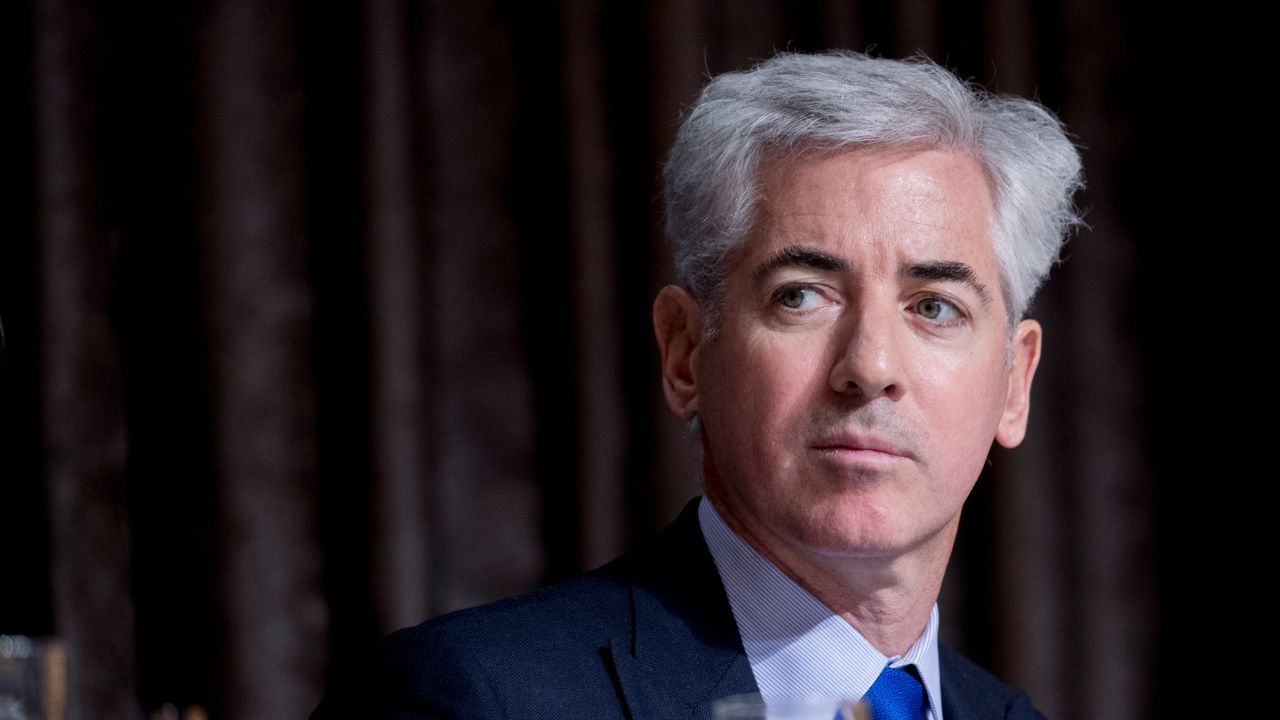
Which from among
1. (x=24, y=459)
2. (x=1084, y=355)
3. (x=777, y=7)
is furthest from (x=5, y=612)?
(x=1084, y=355)

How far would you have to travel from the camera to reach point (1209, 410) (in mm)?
2561

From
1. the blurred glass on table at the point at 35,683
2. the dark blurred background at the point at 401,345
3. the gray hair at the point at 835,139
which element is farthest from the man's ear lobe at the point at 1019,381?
the blurred glass on table at the point at 35,683

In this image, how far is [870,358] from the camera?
1.50 metres

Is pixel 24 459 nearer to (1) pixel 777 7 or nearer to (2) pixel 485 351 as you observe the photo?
(2) pixel 485 351

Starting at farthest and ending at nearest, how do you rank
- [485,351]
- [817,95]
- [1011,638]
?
[1011,638] → [485,351] → [817,95]

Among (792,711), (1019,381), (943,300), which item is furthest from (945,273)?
(792,711)

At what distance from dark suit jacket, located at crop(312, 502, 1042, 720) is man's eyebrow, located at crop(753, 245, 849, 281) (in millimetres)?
334

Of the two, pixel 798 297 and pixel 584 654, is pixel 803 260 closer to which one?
pixel 798 297

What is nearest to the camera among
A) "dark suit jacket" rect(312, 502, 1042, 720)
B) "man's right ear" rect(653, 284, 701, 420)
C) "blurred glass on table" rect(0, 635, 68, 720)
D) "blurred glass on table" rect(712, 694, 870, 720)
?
"blurred glass on table" rect(712, 694, 870, 720)

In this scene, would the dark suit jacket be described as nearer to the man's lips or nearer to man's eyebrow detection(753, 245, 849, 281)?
the man's lips

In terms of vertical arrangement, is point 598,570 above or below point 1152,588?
above

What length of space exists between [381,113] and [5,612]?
3.15ft

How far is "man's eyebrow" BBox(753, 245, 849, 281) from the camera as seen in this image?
5.12 ft

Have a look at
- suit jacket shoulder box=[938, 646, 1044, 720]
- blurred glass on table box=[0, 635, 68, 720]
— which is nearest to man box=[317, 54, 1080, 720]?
suit jacket shoulder box=[938, 646, 1044, 720]
